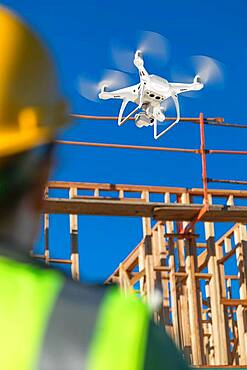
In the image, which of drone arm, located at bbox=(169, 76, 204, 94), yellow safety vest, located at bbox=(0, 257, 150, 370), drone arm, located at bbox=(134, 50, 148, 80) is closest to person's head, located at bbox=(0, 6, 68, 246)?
yellow safety vest, located at bbox=(0, 257, 150, 370)

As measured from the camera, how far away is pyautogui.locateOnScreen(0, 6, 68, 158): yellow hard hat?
1011 mm

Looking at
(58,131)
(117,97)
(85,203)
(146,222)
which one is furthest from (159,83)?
(58,131)

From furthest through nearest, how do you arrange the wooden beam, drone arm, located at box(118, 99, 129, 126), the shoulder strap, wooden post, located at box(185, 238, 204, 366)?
drone arm, located at box(118, 99, 129, 126), wooden post, located at box(185, 238, 204, 366), the wooden beam, the shoulder strap

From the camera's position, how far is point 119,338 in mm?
919

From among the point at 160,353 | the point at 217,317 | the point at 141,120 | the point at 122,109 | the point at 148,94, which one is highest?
the point at 148,94

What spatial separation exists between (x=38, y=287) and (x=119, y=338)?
0.12 metres

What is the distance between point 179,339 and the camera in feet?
53.6

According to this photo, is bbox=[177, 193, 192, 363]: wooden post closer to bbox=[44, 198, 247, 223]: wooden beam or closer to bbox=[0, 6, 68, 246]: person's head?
bbox=[44, 198, 247, 223]: wooden beam

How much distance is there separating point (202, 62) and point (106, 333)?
15.9 metres

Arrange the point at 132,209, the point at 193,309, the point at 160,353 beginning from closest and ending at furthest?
1. the point at 160,353
2. the point at 132,209
3. the point at 193,309

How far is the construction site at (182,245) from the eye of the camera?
1366 cm

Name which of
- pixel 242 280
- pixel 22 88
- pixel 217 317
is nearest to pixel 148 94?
pixel 242 280

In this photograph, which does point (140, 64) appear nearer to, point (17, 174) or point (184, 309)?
point (184, 309)

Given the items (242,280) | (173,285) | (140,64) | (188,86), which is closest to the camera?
(140,64)
